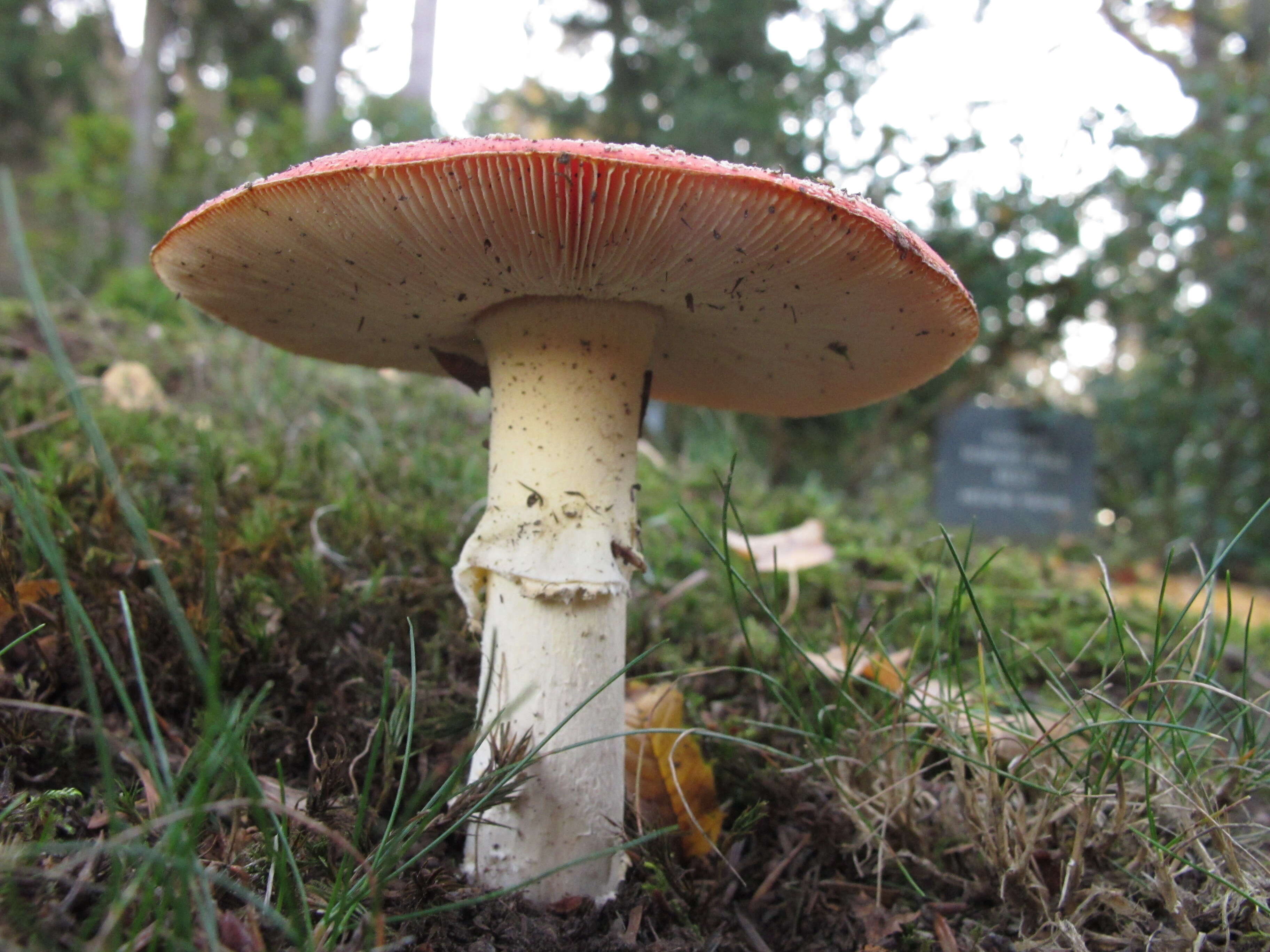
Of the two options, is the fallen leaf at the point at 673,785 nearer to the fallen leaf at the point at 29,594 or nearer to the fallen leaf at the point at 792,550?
the fallen leaf at the point at 792,550

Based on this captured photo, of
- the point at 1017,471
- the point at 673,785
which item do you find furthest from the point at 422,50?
the point at 673,785

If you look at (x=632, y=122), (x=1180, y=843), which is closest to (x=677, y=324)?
(x=1180, y=843)

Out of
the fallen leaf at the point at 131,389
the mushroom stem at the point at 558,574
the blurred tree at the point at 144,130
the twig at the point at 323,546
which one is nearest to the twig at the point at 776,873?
the mushroom stem at the point at 558,574

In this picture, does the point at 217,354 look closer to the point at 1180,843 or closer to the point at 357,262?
the point at 357,262

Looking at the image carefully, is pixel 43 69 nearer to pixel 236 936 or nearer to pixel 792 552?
pixel 792 552

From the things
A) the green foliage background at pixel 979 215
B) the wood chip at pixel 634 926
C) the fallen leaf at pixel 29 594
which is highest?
the green foliage background at pixel 979 215
